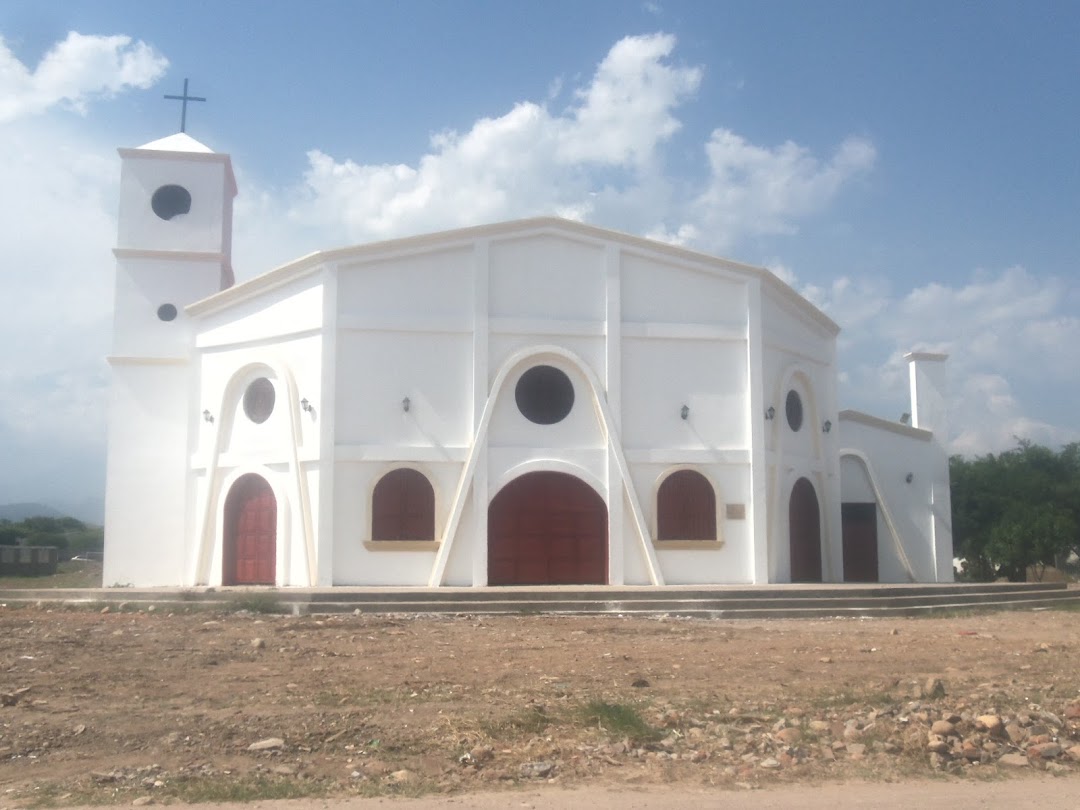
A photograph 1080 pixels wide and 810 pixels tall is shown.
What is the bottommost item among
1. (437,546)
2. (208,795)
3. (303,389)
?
(208,795)

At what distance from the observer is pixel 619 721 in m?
8.42

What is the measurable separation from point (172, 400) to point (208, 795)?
1766 centimetres

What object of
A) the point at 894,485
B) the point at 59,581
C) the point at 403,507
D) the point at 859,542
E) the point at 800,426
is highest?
the point at 800,426

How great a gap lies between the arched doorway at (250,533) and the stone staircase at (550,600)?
2.59 m

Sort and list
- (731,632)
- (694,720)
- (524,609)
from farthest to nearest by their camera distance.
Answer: (524,609)
(731,632)
(694,720)

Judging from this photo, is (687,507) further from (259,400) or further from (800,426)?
(259,400)

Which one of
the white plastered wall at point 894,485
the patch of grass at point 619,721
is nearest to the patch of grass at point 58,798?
the patch of grass at point 619,721

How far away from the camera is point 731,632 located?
589 inches

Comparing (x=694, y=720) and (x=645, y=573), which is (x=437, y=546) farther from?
(x=694, y=720)

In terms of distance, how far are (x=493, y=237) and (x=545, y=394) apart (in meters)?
3.09

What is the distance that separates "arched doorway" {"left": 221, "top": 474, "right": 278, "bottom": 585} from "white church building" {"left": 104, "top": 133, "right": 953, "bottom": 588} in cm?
4

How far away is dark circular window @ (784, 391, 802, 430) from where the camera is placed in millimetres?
22688

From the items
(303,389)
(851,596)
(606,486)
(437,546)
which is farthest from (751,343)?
(303,389)

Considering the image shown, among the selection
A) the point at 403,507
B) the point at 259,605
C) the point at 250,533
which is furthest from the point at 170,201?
the point at 259,605
